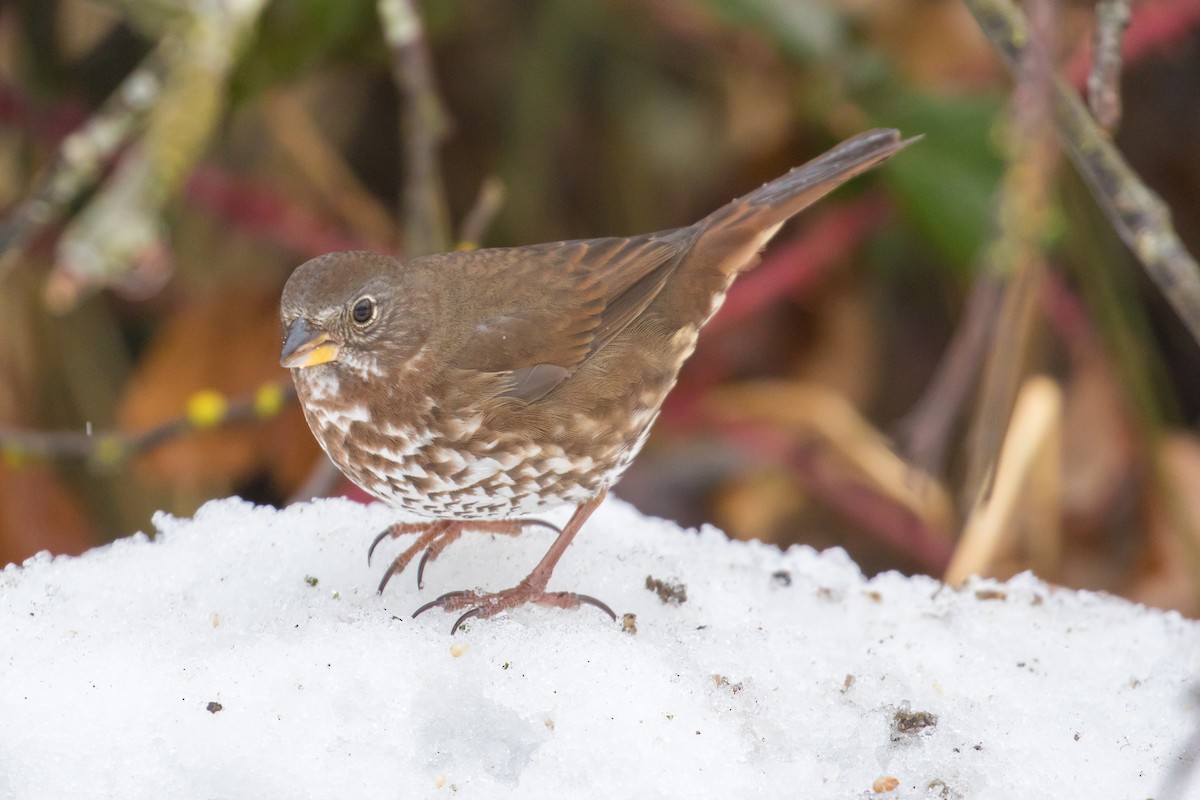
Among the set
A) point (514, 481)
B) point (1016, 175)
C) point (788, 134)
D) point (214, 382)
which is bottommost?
point (214, 382)

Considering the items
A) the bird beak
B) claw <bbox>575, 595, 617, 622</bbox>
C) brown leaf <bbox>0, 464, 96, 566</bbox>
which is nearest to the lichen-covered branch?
the bird beak

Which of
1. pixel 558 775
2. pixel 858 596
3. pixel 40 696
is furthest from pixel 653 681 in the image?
pixel 40 696

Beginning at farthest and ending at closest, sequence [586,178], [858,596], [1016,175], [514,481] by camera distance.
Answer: [586,178] < [858,596] < [514,481] < [1016,175]

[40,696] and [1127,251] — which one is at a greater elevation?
[1127,251]

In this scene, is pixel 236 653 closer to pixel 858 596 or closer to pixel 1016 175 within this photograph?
pixel 858 596

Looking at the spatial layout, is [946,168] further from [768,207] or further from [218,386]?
[218,386]

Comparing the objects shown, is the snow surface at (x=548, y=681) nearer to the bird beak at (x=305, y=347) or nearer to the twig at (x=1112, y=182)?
the bird beak at (x=305, y=347)
